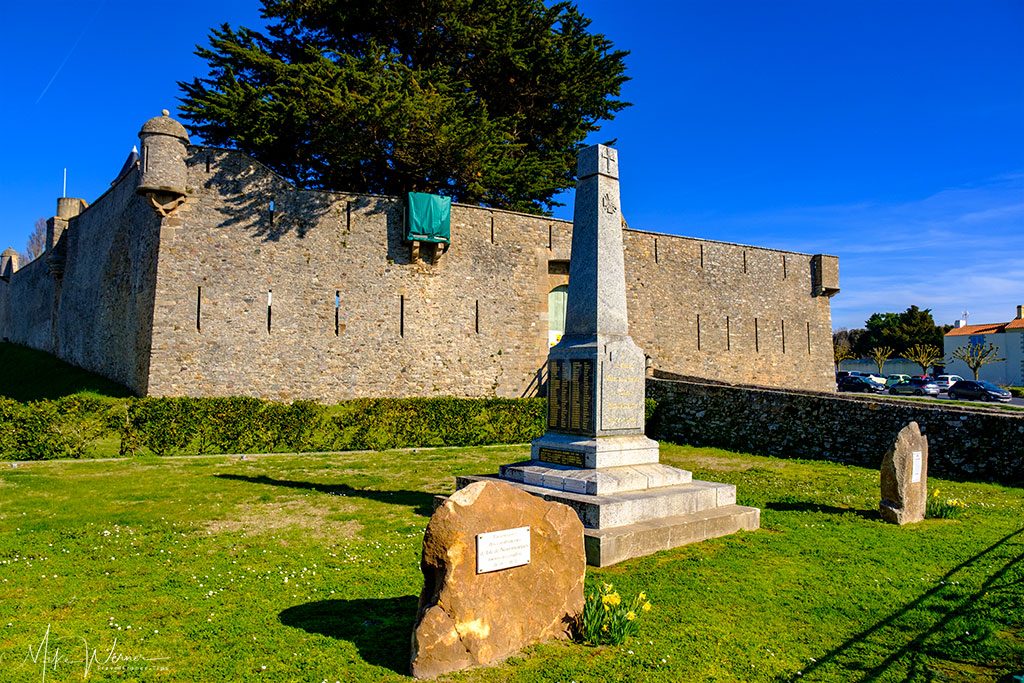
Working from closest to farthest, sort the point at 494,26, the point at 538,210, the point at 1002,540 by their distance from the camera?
the point at 1002,540 → the point at 494,26 → the point at 538,210

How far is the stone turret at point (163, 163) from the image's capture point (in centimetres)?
1919

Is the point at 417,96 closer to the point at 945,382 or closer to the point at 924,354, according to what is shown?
the point at 945,382

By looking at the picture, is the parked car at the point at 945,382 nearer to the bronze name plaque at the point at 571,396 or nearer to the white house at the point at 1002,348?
the white house at the point at 1002,348

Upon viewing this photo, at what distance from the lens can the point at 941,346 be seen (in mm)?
67688

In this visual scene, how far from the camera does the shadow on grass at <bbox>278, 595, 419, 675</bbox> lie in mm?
4465

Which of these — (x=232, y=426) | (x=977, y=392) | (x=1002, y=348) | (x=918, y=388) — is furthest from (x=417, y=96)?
(x=1002, y=348)

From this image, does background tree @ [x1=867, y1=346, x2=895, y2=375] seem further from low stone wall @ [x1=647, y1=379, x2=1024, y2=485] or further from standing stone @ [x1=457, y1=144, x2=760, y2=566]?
standing stone @ [x1=457, y1=144, x2=760, y2=566]

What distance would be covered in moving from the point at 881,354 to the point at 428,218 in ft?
190

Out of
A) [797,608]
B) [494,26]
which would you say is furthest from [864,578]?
[494,26]

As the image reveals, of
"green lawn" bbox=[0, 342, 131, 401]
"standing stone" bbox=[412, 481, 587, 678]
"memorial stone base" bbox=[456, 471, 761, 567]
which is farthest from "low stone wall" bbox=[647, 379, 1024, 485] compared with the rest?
"green lawn" bbox=[0, 342, 131, 401]

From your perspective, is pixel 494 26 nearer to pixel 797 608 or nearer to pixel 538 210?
pixel 538 210

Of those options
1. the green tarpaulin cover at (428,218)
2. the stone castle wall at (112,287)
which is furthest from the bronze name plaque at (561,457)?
the stone castle wall at (112,287)

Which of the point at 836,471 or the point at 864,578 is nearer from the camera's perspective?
the point at 864,578

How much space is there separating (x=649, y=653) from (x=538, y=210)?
1042 inches
